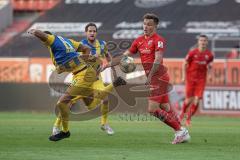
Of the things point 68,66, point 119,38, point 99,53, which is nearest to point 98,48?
point 99,53

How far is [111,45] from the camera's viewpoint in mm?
28094

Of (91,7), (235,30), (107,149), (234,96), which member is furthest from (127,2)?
(107,149)

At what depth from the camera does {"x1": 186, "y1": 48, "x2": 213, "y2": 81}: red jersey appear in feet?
74.9

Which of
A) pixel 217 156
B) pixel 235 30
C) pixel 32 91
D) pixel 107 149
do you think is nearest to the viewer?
pixel 217 156

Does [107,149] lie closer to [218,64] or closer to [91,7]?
[218,64]

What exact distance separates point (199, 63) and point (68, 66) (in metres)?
8.26

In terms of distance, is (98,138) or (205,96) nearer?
(98,138)

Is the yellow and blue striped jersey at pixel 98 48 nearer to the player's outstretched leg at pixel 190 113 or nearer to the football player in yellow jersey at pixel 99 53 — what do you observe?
the football player in yellow jersey at pixel 99 53

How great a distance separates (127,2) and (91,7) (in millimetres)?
1805

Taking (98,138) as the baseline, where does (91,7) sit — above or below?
above

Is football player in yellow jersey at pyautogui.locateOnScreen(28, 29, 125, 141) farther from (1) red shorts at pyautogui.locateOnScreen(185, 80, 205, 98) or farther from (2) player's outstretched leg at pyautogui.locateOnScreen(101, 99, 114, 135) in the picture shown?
(1) red shorts at pyautogui.locateOnScreen(185, 80, 205, 98)

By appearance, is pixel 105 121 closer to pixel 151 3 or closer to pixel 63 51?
pixel 63 51

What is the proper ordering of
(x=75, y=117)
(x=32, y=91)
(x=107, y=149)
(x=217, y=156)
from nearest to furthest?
(x=217, y=156), (x=107, y=149), (x=75, y=117), (x=32, y=91)

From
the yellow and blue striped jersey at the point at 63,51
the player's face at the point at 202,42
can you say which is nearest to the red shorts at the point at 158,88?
the yellow and blue striped jersey at the point at 63,51
